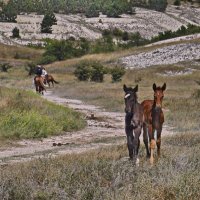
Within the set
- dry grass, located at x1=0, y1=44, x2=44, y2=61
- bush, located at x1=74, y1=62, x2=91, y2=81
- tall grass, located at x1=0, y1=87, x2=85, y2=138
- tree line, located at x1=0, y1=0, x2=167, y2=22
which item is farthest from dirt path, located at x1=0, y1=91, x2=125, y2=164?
tree line, located at x1=0, y1=0, x2=167, y2=22

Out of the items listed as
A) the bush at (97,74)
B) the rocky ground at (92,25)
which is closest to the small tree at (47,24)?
the rocky ground at (92,25)

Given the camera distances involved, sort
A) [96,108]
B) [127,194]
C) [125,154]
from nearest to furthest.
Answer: [127,194]
[125,154]
[96,108]

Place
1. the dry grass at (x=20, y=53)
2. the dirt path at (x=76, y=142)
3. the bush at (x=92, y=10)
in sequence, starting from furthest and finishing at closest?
the bush at (x=92, y=10) → the dry grass at (x=20, y=53) → the dirt path at (x=76, y=142)

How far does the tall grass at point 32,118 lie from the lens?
797 inches

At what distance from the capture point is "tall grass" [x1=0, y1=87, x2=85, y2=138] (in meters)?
20.2

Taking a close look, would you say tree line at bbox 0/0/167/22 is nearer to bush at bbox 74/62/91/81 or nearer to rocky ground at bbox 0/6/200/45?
rocky ground at bbox 0/6/200/45

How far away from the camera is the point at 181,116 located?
1069 inches

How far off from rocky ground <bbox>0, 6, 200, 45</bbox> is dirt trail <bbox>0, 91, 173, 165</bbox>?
4009 inches

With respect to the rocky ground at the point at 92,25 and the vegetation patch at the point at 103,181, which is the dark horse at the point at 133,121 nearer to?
the vegetation patch at the point at 103,181

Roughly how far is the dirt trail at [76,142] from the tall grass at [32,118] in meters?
0.46

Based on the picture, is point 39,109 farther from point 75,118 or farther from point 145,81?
point 145,81

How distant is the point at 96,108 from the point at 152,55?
38547 millimetres

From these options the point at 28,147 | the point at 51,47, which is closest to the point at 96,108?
the point at 28,147

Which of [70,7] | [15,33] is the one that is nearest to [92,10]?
[70,7]
